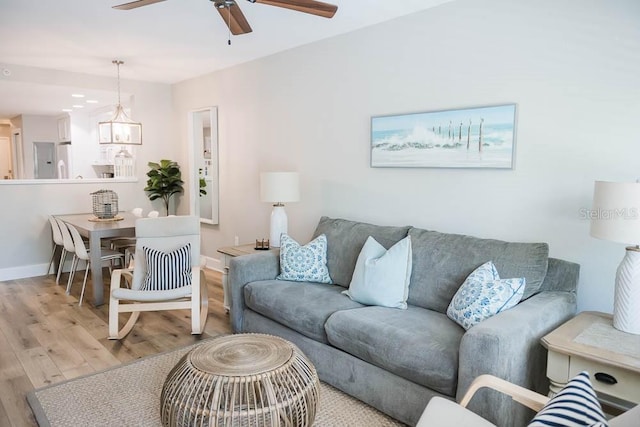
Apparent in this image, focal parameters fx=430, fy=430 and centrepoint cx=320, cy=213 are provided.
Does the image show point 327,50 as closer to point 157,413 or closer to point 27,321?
point 157,413

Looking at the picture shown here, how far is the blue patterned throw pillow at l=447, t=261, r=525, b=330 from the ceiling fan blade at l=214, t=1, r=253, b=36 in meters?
2.01

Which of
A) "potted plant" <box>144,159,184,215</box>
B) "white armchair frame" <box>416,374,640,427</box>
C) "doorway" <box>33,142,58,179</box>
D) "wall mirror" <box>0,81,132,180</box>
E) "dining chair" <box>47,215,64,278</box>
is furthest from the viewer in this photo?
"doorway" <box>33,142,58,179</box>

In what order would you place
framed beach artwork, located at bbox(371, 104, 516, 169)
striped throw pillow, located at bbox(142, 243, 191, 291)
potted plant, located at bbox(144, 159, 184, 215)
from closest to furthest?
framed beach artwork, located at bbox(371, 104, 516, 169), striped throw pillow, located at bbox(142, 243, 191, 291), potted plant, located at bbox(144, 159, 184, 215)

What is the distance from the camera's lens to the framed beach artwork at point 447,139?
9.09 ft

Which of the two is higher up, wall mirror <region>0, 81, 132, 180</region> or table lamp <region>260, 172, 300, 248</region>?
wall mirror <region>0, 81, 132, 180</region>

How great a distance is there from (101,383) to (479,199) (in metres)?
2.71

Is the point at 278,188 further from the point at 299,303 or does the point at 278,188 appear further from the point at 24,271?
the point at 24,271

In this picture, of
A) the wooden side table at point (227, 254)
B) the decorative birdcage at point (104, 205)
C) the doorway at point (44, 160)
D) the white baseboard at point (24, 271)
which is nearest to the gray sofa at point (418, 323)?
the wooden side table at point (227, 254)

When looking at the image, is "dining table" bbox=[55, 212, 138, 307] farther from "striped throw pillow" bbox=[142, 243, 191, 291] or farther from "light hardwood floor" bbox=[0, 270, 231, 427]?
"striped throw pillow" bbox=[142, 243, 191, 291]

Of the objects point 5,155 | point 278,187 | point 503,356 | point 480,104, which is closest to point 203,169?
point 278,187

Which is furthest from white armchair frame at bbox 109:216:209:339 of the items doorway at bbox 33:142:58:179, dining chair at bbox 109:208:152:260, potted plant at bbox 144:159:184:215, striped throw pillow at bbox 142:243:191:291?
doorway at bbox 33:142:58:179

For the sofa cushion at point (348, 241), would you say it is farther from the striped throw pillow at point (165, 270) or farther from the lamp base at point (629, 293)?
the lamp base at point (629, 293)

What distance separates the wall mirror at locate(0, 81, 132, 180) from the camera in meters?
6.62

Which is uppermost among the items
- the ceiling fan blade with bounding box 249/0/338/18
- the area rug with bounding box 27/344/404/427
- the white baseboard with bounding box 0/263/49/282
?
the ceiling fan blade with bounding box 249/0/338/18
